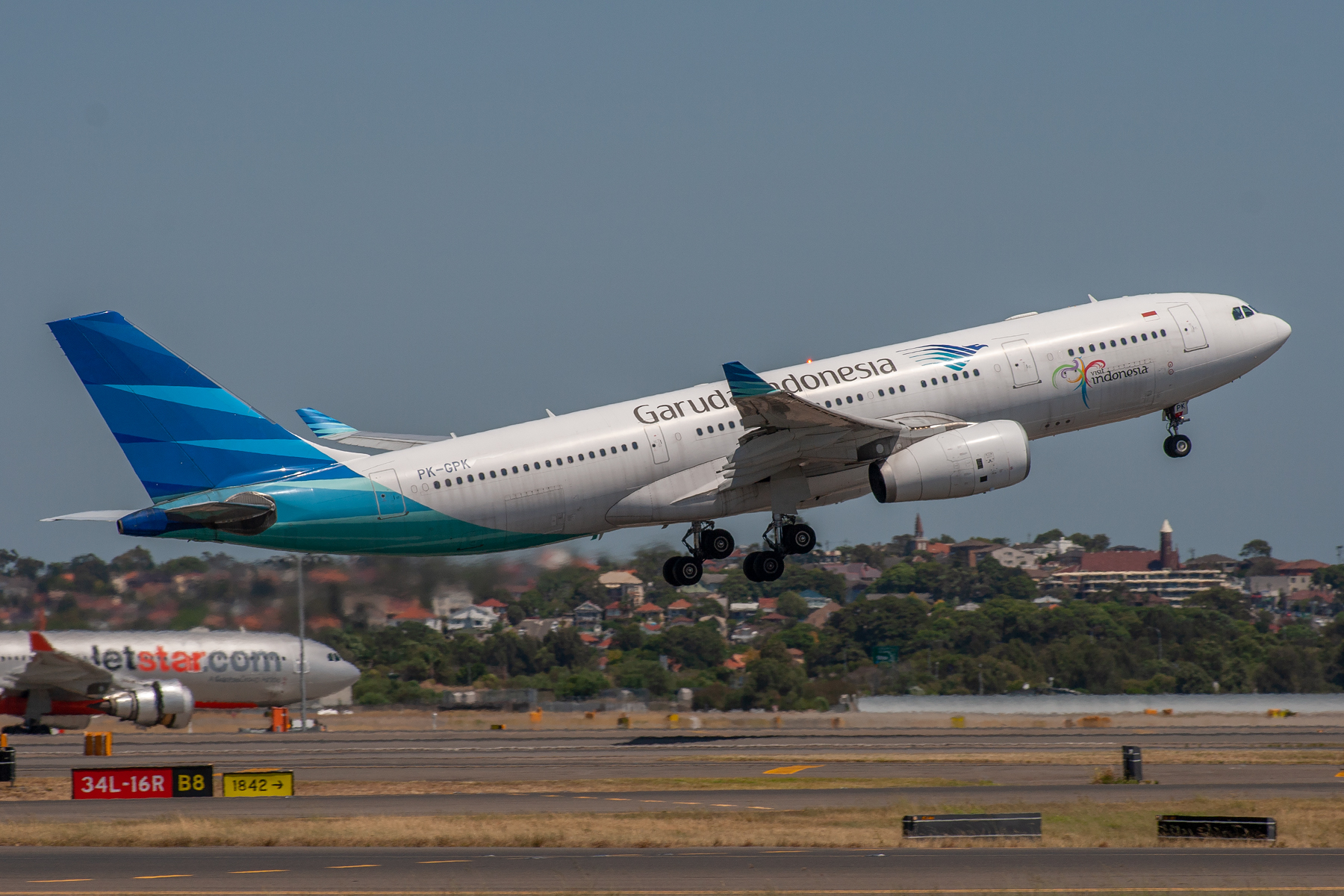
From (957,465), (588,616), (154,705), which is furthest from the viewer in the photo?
(588,616)

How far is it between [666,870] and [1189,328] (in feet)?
97.9

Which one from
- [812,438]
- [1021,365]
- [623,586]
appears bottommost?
[623,586]

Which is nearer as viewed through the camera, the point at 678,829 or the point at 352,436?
the point at 678,829

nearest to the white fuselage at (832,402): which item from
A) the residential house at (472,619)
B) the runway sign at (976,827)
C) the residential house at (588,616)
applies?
the runway sign at (976,827)

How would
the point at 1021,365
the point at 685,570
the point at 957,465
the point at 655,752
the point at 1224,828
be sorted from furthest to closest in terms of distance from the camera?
the point at 655,752, the point at 685,570, the point at 1021,365, the point at 957,465, the point at 1224,828

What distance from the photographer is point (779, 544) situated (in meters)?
48.0

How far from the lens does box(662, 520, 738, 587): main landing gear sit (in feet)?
161

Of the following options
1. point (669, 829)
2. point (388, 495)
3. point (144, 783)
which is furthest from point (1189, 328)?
point (144, 783)

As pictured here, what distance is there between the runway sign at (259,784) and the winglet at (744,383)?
616 inches

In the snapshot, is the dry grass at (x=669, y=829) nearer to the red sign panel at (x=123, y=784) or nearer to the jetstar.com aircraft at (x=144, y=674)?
the red sign panel at (x=123, y=784)

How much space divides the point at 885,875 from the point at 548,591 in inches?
1641

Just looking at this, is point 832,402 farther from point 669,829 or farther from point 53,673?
point 53,673

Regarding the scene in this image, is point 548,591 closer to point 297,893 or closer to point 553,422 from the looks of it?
point 553,422

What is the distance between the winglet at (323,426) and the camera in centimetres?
5338
